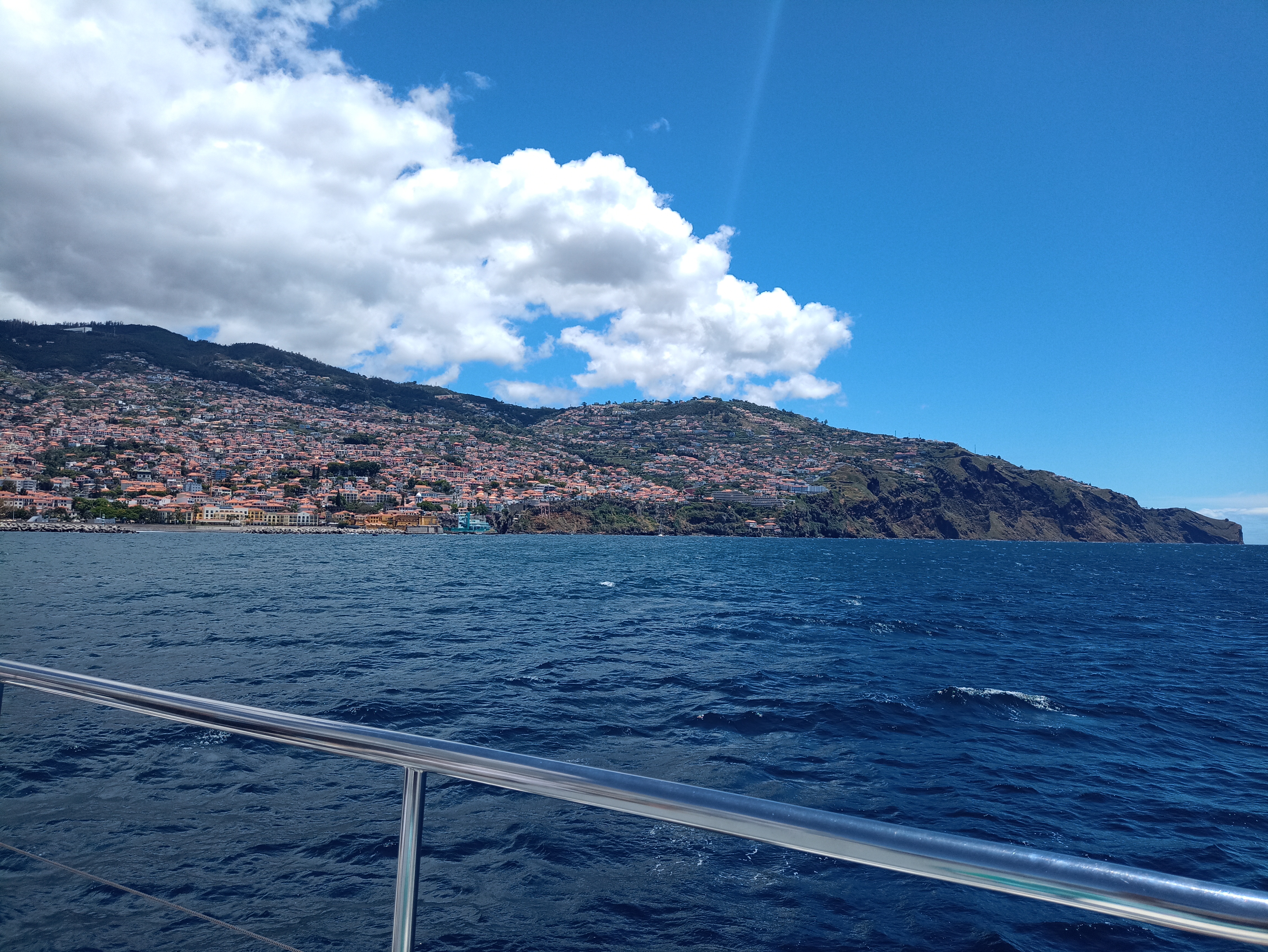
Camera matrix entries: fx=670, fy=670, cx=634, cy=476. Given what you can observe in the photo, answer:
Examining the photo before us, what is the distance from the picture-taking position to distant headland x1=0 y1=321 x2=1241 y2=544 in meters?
102

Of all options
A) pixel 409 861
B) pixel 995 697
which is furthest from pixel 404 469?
pixel 409 861

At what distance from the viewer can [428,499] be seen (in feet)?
383

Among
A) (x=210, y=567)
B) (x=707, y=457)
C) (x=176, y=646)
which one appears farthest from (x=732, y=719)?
(x=707, y=457)

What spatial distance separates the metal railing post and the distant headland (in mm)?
104080

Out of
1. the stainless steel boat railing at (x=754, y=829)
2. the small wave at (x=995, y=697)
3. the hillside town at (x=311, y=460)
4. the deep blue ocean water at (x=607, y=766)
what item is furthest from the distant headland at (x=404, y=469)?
the stainless steel boat railing at (x=754, y=829)

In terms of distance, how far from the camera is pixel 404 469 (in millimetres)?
133500

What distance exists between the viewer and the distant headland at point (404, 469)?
10212 cm

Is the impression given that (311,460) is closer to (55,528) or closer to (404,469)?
(404,469)

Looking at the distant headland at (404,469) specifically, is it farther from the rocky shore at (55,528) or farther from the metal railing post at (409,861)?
the metal railing post at (409,861)

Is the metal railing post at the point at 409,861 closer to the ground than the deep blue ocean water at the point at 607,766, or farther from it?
farther from it

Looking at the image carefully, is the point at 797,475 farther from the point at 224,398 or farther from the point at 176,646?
the point at 176,646

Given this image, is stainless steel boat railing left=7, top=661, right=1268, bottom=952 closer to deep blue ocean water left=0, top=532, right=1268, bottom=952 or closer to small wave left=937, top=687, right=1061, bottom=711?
deep blue ocean water left=0, top=532, right=1268, bottom=952

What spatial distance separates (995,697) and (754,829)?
14.5 meters

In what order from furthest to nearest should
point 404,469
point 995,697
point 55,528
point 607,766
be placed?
point 404,469 < point 55,528 < point 995,697 < point 607,766
